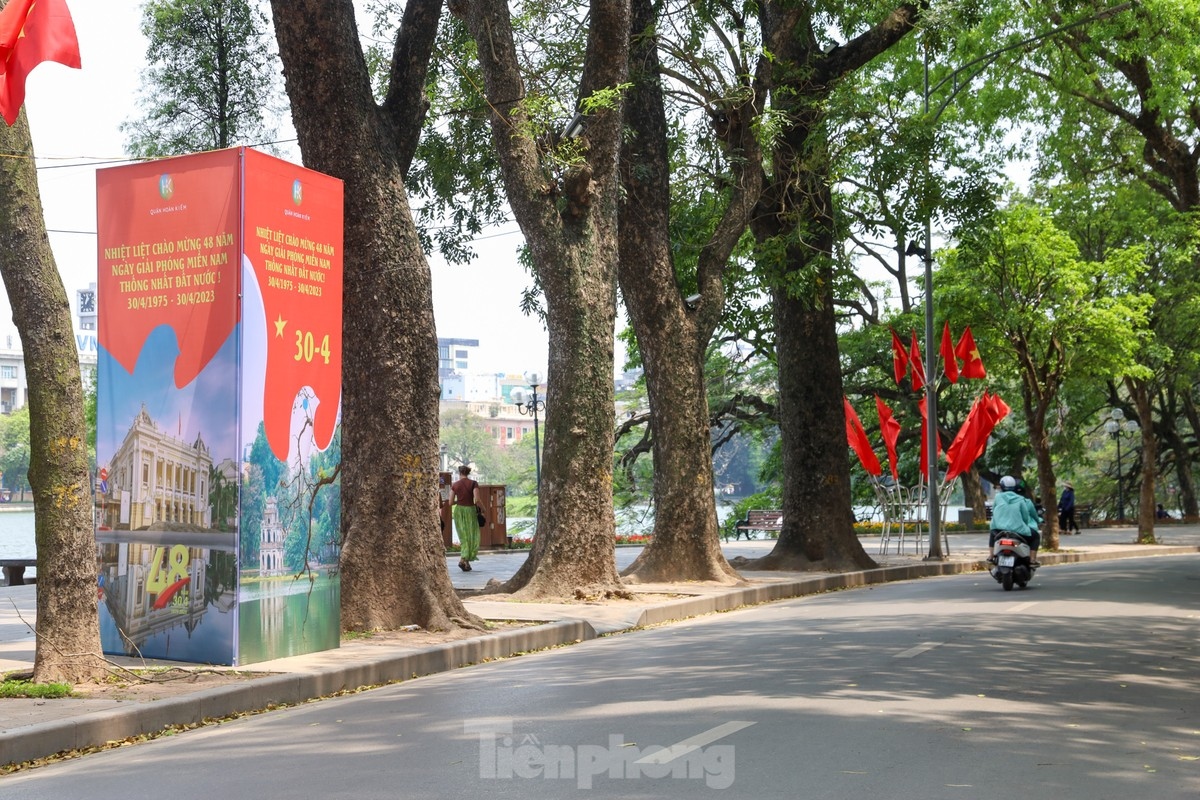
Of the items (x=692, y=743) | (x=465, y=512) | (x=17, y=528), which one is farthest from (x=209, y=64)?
Result: (x=17, y=528)

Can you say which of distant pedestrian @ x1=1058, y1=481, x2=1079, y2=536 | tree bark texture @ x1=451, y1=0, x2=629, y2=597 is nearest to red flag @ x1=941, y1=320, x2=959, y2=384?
tree bark texture @ x1=451, y1=0, x2=629, y2=597

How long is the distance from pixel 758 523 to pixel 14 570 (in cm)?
2720

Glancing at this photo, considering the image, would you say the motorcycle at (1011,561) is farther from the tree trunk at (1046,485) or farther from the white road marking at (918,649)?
the tree trunk at (1046,485)

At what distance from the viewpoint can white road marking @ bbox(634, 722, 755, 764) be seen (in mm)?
6793

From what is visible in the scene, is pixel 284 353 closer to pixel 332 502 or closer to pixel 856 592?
pixel 332 502

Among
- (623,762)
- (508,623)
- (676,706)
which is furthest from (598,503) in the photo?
(623,762)

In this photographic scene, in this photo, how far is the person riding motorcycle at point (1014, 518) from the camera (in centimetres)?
1903

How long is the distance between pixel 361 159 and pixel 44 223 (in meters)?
4.02

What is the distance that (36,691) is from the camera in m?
9.02

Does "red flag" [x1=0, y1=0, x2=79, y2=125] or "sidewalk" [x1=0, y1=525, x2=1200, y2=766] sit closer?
"sidewalk" [x1=0, y1=525, x2=1200, y2=766]

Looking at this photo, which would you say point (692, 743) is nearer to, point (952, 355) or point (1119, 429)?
point (952, 355)

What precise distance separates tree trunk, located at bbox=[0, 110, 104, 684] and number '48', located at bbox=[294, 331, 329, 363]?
6.35 feet

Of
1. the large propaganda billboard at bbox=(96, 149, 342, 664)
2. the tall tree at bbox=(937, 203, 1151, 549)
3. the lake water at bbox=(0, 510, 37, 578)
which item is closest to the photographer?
the large propaganda billboard at bbox=(96, 149, 342, 664)

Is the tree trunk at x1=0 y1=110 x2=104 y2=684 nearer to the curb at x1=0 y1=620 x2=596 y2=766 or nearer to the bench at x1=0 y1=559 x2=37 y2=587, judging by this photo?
the curb at x1=0 y1=620 x2=596 y2=766
